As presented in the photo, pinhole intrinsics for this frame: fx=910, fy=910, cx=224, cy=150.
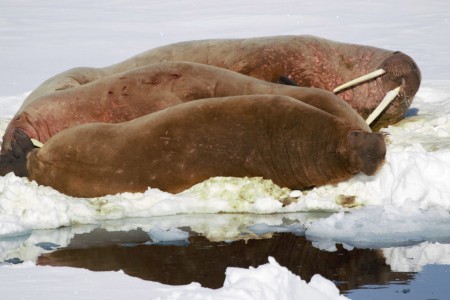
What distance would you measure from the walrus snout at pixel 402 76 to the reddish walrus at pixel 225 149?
1.81m

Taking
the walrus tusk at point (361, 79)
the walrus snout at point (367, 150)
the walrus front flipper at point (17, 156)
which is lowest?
the walrus front flipper at point (17, 156)

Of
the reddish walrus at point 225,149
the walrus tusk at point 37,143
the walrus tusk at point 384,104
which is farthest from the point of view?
the walrus tusk at point 384,104

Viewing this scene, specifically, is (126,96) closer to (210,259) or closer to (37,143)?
(37,143)

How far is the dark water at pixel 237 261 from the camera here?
4586 mm

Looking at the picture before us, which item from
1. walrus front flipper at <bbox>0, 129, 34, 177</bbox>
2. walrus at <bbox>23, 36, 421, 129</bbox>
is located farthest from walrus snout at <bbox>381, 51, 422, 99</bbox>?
walrus front flipper at <bbox>0, 129, 34, 177</bbox>

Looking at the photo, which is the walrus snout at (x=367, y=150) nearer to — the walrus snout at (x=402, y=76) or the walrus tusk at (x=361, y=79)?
the walrus tusk at (x=361, y=79)

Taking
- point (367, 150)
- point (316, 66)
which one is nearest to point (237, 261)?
point (367, 150)

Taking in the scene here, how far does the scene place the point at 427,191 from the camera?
6.64 meters

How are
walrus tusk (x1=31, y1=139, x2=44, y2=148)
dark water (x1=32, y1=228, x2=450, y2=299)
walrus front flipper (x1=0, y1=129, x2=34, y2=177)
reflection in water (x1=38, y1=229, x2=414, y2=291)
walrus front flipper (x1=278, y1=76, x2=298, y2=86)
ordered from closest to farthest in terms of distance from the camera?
1. dark water (x1=32, y1=228, x2=450, y2=299)
2. reflection in water (x1=38, y1=229, x2=414, y2=291)
3. walrus front flipper (x1=0, y1=129, x2=34, y2=177)
4. walrus tusk (x1=31, y1=139, x2=44, y2=148)
5. walrus front flipper (x1=278, y1=76, x2=298, y2=86)

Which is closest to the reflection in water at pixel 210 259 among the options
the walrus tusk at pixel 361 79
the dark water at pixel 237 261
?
the dark water at pixel 237 261

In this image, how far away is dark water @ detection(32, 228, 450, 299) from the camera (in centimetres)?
459

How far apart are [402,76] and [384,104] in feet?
1.67

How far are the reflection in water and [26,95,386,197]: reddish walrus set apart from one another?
3.58 feet

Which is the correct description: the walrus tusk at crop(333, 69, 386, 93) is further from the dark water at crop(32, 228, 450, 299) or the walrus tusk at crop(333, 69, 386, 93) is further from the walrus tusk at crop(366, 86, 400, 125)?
the dark water at crop(32, 228, 450, 299)
